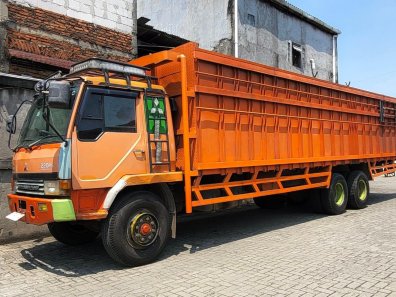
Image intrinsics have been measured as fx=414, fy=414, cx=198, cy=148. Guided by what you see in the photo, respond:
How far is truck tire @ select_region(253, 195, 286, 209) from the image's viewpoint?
1082 centimetres

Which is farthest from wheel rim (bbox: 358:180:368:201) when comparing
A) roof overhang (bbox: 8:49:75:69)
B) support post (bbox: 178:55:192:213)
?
roof overhang (bbox: 8:49:75:69)

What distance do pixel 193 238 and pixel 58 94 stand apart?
3.88m

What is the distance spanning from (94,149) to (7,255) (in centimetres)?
273

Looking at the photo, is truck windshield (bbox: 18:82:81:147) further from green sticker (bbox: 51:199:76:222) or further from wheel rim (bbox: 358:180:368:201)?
wheel rim (bbox: 358:180:368:201)

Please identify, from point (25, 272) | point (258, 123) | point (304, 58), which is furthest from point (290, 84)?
point (304, 58)

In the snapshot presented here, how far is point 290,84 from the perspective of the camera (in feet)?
28.9

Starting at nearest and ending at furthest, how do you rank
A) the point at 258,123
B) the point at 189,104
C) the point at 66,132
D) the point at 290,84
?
the point at 66,132, the point at 189,104, the point at 258,123, the point at 290,84

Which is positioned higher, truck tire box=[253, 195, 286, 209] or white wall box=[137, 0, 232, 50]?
white wall box=[137, 0, 232, 50]

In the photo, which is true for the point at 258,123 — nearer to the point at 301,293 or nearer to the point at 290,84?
the point at 290,84

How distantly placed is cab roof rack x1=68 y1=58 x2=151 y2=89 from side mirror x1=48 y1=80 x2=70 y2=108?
685mm

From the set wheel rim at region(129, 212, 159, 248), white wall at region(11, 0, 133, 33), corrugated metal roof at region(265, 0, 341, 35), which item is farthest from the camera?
corrugated metal roof at region(265, 0, 341, 35)

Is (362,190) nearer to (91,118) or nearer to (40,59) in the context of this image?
(91,118)

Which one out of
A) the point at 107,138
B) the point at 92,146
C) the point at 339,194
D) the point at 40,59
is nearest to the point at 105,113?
the point at 107,138

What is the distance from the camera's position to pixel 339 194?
34.5 feet
